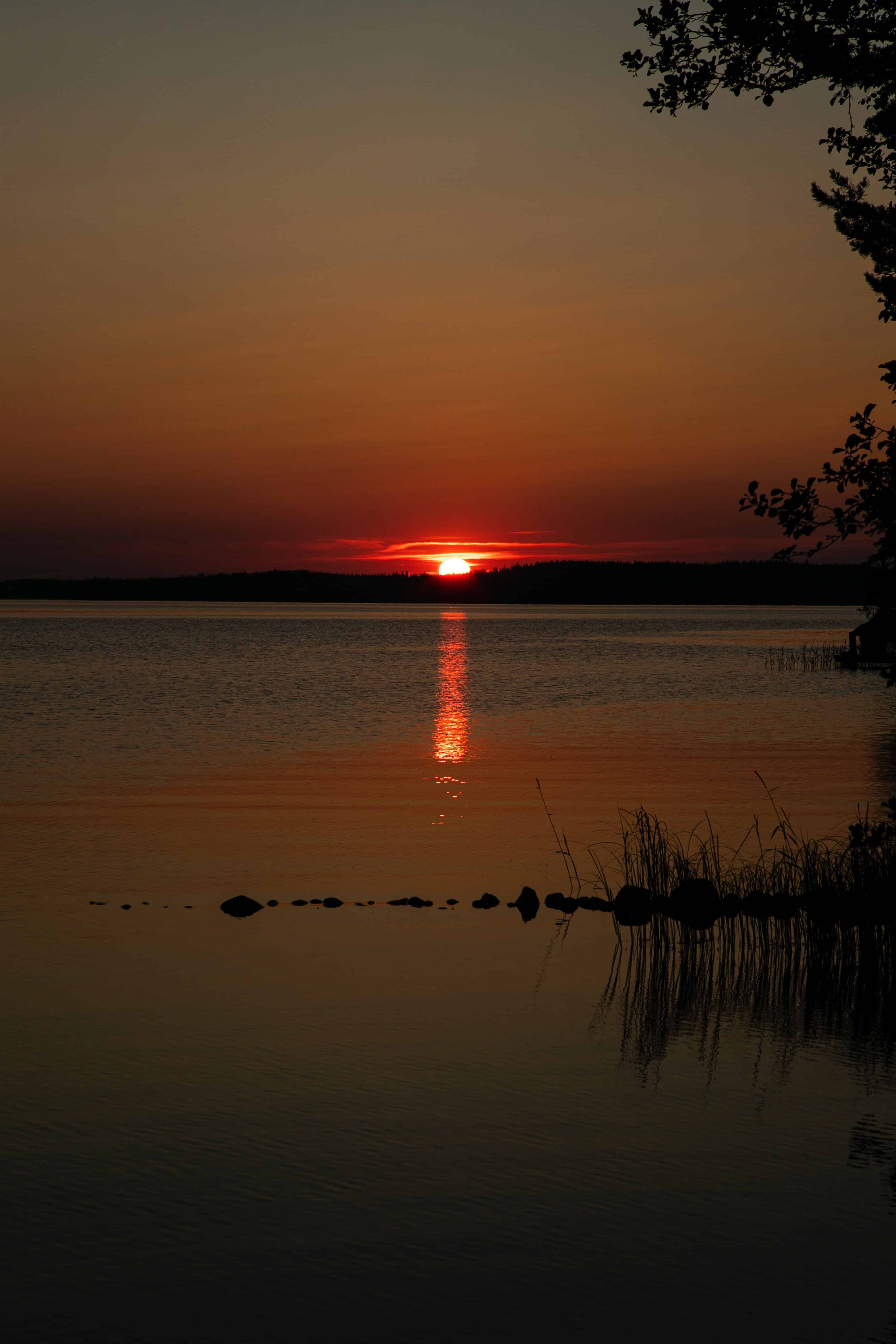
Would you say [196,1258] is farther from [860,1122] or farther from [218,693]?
[218,693]

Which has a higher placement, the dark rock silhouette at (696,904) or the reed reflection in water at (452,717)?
the dark rock silhouette at (696,904)

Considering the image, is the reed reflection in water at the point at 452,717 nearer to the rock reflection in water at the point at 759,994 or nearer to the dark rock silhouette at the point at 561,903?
the dark rock silhouette at the point at 561,903

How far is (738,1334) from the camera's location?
6.54 meters

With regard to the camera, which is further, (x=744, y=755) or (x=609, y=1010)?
(x=744, y=755)

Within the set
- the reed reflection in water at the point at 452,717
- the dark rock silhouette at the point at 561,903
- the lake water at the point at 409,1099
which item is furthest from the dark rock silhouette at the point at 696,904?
the reed reflection in water at the point at 452,717

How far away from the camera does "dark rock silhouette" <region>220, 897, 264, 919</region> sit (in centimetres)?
1584

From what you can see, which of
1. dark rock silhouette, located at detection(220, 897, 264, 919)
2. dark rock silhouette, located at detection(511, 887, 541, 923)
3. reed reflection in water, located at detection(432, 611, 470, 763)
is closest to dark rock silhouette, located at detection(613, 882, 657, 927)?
dark rock silhouette, located at detection(511, 887, 541, 923)

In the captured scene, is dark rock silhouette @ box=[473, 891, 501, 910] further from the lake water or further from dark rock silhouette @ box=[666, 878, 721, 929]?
dark rock silhouette @ box=[666, 878, 721, 929]

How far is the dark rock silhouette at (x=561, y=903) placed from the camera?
1614cm

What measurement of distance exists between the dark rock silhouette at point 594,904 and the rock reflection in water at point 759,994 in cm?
149

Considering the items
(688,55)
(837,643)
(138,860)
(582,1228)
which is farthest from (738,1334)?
(837,643)

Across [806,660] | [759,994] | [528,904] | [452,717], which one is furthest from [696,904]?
[806,660]

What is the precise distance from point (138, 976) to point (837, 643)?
127 metres

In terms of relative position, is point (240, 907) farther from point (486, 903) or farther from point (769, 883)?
point (769, 883)
